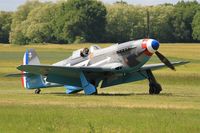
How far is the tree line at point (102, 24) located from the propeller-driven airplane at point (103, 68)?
102826mm

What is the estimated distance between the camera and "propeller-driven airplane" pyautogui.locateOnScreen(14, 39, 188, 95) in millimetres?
27672

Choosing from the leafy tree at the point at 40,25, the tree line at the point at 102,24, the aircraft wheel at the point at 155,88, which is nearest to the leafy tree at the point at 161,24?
the tree line at the point at 102,24

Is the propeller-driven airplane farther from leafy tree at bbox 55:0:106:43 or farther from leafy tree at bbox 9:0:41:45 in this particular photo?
leafy tree at bbox 9:0:41:45

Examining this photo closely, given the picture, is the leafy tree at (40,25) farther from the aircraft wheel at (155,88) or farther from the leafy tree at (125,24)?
the aircraft wheel at (155,88)

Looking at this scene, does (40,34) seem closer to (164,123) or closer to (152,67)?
(152,67)

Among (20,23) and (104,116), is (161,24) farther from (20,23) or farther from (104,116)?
(104,116)

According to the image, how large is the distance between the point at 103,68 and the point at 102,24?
4505 inches

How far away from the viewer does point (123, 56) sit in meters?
28.3

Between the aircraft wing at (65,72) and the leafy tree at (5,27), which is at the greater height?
the aircraft wing at (65,72)

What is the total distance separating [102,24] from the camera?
14238cm

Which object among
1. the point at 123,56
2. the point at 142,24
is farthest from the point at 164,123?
the point at 142,24

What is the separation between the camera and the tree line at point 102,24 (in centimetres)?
13775

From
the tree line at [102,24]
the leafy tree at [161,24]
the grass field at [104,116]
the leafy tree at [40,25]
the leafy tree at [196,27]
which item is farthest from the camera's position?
the leafy tree at [40,25]

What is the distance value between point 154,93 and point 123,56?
209cm
